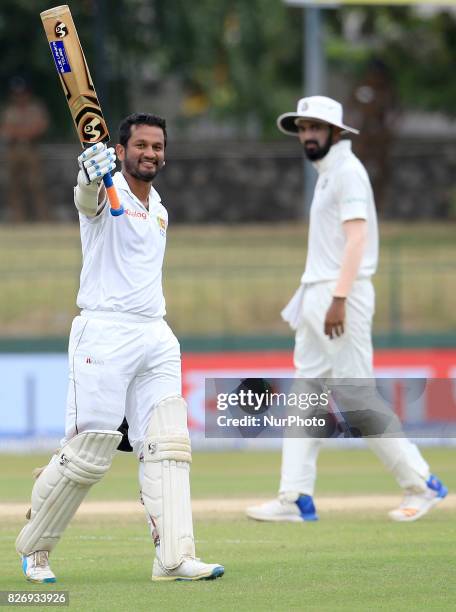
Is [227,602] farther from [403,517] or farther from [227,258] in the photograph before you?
[227,258]

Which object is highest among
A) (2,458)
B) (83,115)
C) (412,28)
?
(412,28)

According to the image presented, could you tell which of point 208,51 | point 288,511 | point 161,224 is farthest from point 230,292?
point 161,224

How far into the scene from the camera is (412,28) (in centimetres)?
3134

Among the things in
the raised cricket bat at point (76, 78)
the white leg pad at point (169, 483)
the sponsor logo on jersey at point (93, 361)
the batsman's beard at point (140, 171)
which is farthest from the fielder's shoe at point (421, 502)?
the raised cricket bat at point (76, 78)

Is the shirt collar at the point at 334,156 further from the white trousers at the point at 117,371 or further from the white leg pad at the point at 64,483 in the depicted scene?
the white leg pad at the point at 64,483

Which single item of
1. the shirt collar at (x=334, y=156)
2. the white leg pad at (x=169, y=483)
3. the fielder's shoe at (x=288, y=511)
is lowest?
the fielder's shoe at (x=288, y=511)

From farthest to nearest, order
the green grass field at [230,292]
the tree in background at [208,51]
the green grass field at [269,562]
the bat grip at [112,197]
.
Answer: the tree in background at [208,51]
the green grass field at [230,292]
the bat grip at [112,197]
the green grass field at [269,562]

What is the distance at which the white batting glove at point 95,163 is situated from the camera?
7.25m

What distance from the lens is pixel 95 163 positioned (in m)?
7.25

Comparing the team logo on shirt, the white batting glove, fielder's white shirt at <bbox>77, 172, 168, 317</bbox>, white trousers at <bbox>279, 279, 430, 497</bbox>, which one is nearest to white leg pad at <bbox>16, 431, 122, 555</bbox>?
fielder's white shirt at <bbox>77, 172, 168, 317</bbox>

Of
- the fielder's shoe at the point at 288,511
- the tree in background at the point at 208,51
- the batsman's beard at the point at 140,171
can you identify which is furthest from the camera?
the tree in background at the point at 208,51

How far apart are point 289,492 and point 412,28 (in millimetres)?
22514

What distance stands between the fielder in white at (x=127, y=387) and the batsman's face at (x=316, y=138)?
8.09 feet

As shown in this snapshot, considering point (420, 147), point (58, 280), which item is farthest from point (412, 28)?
point (58, 280)
